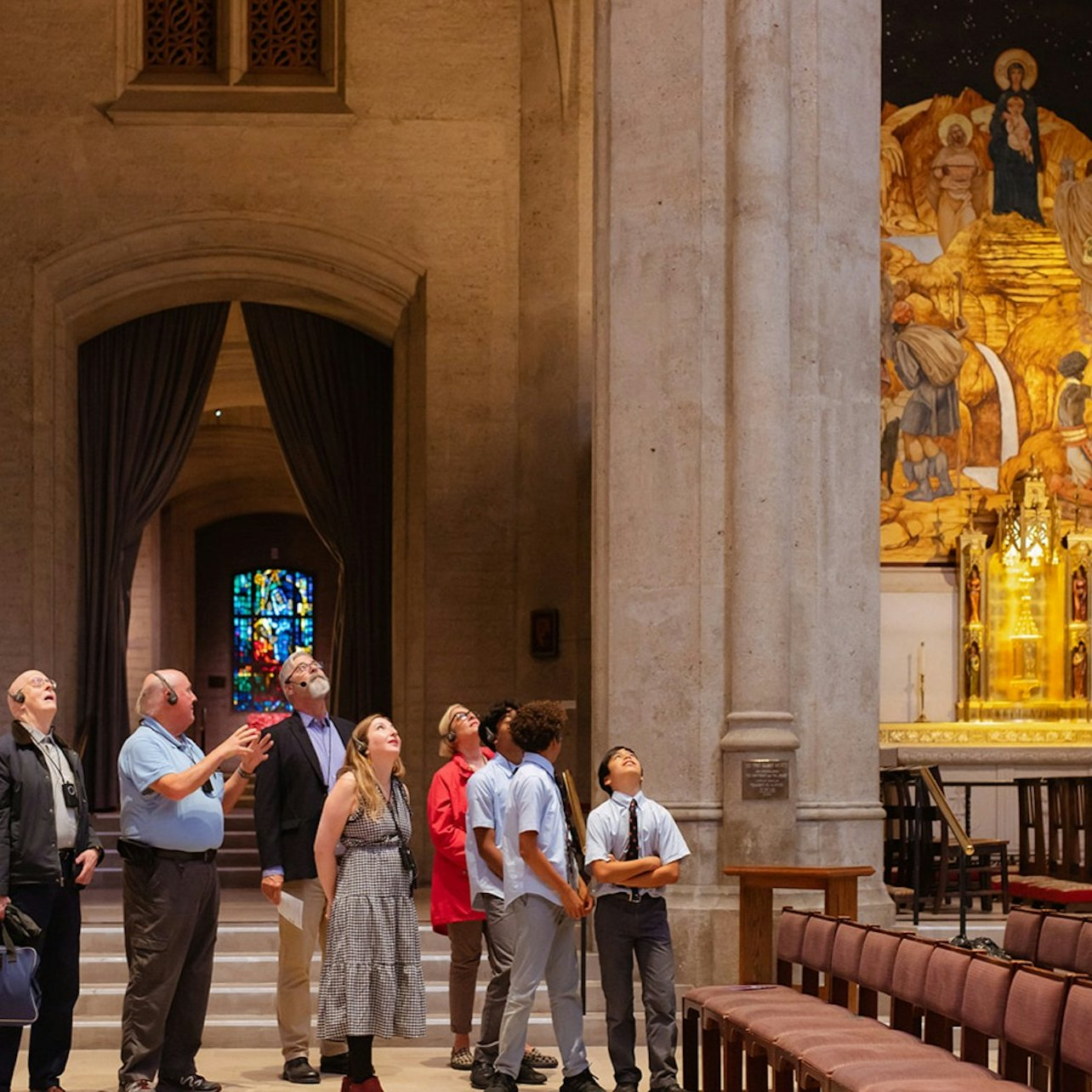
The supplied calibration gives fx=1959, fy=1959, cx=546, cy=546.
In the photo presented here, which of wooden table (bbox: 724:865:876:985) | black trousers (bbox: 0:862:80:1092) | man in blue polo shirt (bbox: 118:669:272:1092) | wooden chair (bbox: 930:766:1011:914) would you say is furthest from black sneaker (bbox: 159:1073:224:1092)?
wooden chair (bbox: 930:766:1011:914)

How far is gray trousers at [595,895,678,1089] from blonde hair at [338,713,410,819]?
3.23ft

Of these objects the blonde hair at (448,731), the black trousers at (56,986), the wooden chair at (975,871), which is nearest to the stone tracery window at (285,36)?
the wooden chair at (975,871)

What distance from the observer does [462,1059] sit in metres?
8.45

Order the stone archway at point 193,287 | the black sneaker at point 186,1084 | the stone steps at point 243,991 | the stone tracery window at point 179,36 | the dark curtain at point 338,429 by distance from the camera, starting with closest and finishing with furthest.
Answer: the black sneaker at point 186,1084 → the stone steps at point 243,991 → the stone archway at point 193,287 → the stone tracery window at point 179,36 → the dark curtain at point 338,429

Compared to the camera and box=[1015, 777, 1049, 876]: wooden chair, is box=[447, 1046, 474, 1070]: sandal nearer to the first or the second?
the camera

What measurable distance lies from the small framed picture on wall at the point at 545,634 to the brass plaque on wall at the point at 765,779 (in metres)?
5.15

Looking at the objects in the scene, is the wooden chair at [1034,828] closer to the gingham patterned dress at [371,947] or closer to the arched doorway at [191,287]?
the arched doorway at [191,287]

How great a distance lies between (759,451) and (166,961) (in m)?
4.06

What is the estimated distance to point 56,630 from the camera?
15.2 meters

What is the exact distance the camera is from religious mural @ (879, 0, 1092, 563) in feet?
56.5

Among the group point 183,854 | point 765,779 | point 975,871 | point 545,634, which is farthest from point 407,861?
point 545,634

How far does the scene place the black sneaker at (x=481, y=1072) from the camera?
7.88m

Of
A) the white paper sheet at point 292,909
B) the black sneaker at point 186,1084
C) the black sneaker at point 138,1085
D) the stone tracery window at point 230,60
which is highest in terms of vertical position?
the stone tracery window at point 230,60

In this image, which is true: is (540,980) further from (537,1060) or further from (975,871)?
(975,871)
